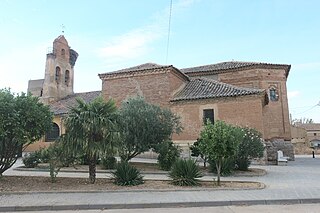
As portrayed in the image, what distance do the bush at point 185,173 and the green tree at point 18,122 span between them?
18.7ft

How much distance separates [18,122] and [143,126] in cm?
744

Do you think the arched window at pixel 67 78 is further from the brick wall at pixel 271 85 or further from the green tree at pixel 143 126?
the green tree at pixel 143 126

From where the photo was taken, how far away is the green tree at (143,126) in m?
16.9

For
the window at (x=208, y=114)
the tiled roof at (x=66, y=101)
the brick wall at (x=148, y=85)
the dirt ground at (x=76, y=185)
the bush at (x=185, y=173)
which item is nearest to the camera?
the dirt ground at (x=76, y=185)

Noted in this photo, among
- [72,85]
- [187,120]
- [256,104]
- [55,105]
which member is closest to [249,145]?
[256,104]

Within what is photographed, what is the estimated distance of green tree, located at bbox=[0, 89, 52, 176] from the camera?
1080 centimetres

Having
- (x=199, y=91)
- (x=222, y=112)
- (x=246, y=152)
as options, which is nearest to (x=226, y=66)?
(x=199, y=91)

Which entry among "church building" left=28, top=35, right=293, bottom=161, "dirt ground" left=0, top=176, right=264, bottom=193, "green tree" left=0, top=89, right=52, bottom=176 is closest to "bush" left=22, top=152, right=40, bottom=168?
"church building" left=28, top=35, right=293, bottom=161

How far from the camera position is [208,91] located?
24.7 m

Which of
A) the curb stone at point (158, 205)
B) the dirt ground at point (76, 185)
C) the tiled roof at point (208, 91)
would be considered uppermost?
the tiled roof at point (208, 91)

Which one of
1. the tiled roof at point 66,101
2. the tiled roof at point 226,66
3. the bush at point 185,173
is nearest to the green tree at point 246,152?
the bush at point 185,173

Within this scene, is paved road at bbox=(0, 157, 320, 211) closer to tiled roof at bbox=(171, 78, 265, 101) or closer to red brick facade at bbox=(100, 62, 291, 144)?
red brick facade at bbox=(100, 62, 291, 144)

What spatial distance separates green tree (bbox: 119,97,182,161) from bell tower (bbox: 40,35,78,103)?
21.7 meters

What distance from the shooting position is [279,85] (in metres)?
31.2
